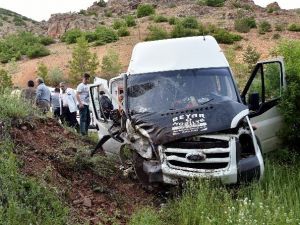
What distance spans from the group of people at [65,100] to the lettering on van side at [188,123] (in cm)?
602

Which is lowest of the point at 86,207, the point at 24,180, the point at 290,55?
the point at 86,207

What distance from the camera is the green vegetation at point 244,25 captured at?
58.0 metres

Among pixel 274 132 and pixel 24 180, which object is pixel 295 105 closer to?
pixel 274 132

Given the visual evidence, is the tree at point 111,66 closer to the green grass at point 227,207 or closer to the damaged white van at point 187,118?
the damaged white van at point 187,118

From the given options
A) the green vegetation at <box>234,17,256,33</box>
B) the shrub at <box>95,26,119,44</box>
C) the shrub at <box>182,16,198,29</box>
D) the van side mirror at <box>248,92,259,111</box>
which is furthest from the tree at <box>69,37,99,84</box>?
the van side mirror at <box>248,92,259,111</box>

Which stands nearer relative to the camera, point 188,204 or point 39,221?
point 39,221

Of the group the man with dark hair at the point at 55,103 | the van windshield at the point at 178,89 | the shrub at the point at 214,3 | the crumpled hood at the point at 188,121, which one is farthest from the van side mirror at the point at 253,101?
the shrub at the point at 214,3

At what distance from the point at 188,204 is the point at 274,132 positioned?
387 centimetres

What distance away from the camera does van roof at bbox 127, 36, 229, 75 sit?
9523 mm

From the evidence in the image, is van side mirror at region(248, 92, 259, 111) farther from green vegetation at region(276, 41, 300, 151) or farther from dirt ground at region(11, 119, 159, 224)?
dirt ground at region(11, 119, 159, 224)

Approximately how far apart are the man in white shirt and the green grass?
7.99m

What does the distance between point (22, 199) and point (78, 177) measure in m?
1.97

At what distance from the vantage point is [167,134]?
785 centimetres

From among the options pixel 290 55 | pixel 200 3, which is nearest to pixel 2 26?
pixel 200 3
